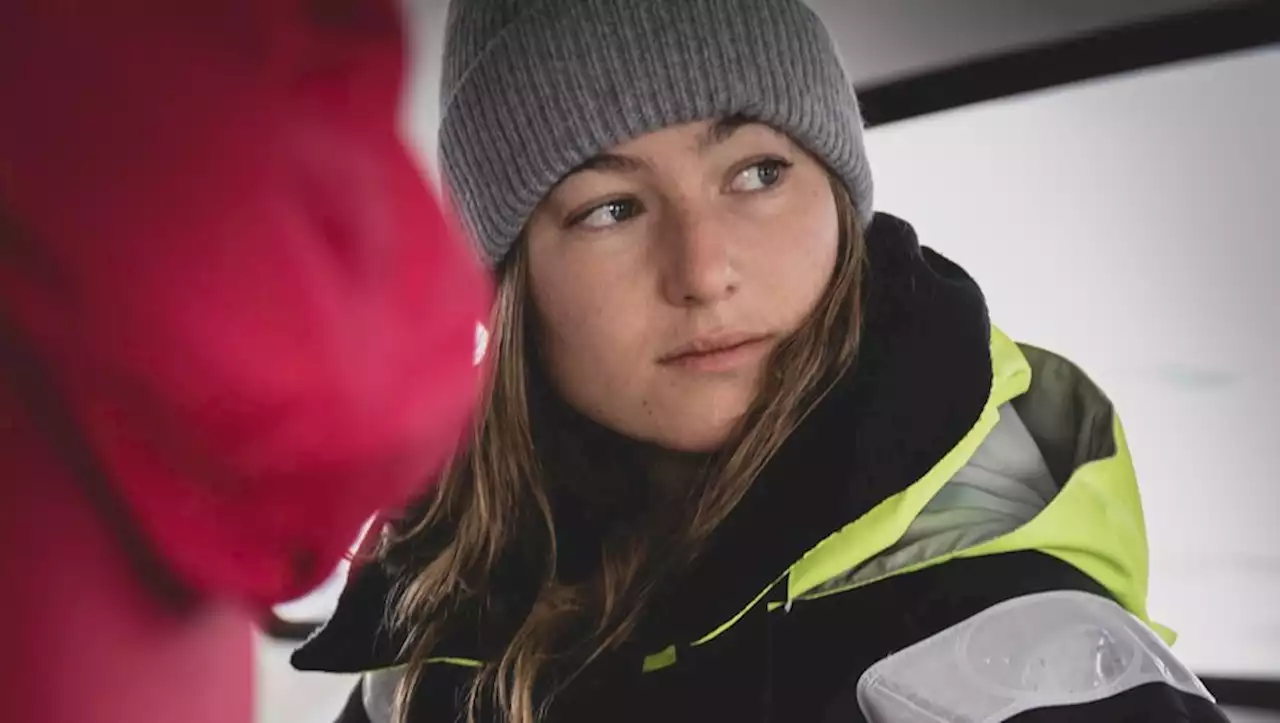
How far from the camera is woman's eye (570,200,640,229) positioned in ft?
2.80

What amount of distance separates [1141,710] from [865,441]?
0.23 m

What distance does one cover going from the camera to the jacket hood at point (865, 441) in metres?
0.75

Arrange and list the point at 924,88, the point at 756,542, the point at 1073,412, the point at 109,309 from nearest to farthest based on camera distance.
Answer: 1. the point at 109,309
2. the point at 756,542
3. the point at 1073,412
4. the point at 924,88

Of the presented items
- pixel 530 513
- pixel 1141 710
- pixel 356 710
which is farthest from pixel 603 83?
pixel 356 710

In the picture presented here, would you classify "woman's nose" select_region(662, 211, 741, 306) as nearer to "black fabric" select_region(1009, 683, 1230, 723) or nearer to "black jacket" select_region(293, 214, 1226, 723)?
"black jacket" select_region(293, 214, 1226, 723)

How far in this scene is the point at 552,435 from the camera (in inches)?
39.5

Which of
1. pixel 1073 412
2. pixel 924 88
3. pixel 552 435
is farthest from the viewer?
pixel 924 88

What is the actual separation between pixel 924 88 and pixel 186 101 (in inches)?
44.6

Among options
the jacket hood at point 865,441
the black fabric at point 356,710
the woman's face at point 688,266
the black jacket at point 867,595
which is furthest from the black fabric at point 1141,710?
the black fabric at point 356,710

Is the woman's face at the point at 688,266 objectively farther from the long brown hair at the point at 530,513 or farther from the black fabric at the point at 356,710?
the black fabric at the point at 356,710

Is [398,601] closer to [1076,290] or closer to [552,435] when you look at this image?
[552,435]

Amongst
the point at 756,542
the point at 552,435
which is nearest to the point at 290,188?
the point at 756,542

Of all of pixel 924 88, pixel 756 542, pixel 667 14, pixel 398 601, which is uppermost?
pixel 667 14

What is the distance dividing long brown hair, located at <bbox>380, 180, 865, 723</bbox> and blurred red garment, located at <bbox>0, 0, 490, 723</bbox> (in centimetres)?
51
